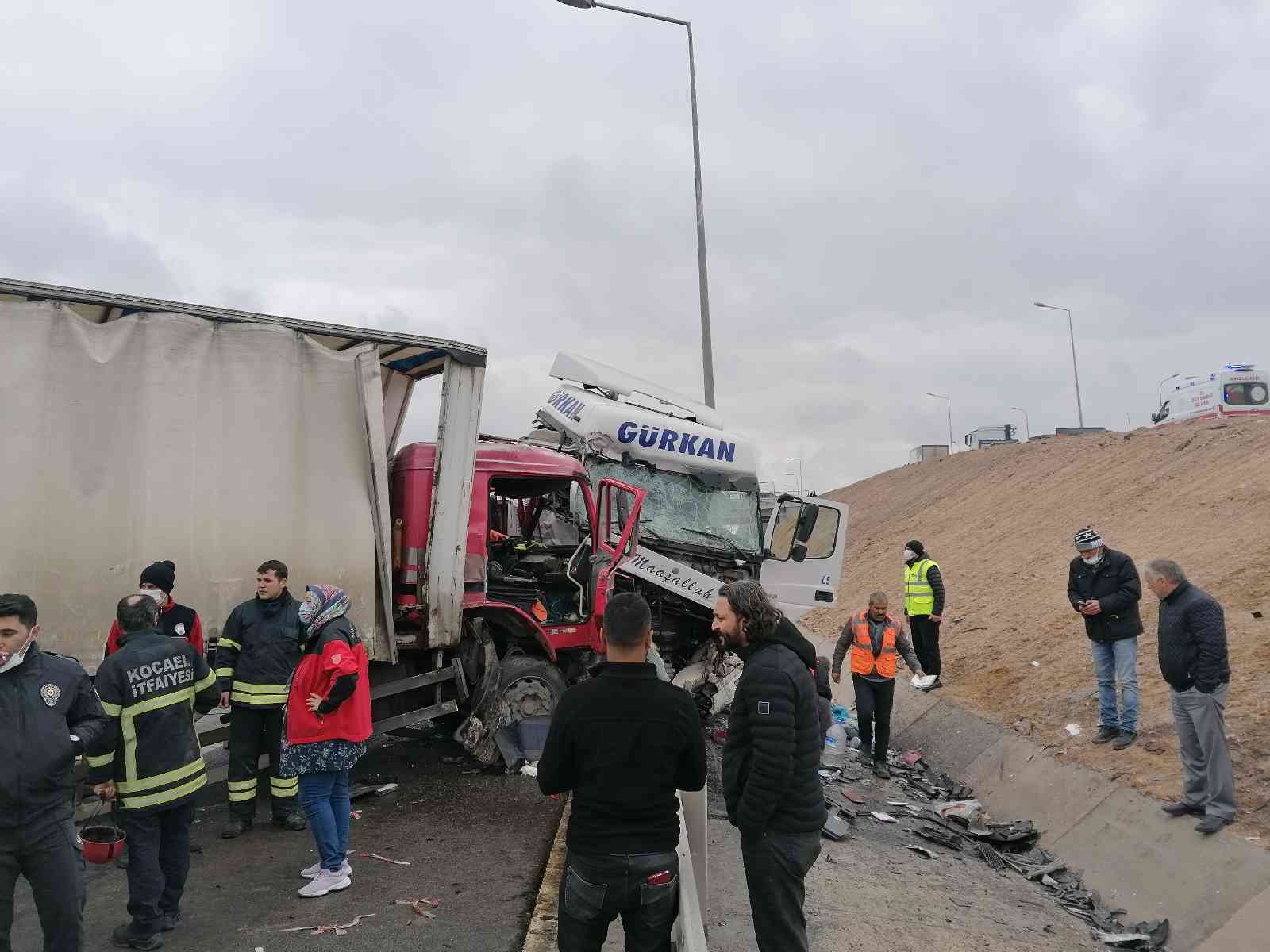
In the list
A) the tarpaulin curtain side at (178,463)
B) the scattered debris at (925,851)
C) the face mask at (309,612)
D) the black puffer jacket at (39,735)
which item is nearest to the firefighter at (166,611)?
the tarpaulin curtain side at (178,463)

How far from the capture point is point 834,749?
8.11 meters

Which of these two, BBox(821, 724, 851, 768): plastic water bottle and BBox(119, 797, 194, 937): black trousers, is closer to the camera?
BBox(119, 797, 194, 937): black trousers

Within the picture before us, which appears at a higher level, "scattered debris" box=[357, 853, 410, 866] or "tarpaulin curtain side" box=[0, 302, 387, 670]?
"tarpaulin curtain side" box=[0, 302, 387, 670]

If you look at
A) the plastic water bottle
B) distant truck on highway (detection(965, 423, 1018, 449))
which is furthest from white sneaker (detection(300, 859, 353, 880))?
distant truck on highway (detection(965, 423, 1018, 449))

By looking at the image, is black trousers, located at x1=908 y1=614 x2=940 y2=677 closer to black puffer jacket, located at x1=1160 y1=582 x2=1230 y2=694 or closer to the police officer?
black puffer jacket, located at x1=1160 y1=582 x2=1230 y2=694

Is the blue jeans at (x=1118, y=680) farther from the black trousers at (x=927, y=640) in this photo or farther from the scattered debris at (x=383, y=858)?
the scattered debris at (x=383, y=858)

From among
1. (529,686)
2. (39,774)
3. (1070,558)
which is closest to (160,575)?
(39,774)

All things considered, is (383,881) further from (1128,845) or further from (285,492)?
(1128,845)

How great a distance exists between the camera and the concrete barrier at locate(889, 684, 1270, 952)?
4.98 m

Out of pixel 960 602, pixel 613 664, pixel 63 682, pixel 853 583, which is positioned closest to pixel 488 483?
pixel 63 682

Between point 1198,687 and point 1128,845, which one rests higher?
point 1198,687

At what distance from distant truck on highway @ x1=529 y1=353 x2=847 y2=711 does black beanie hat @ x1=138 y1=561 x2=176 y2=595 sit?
13.8 ft

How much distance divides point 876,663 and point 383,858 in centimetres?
459

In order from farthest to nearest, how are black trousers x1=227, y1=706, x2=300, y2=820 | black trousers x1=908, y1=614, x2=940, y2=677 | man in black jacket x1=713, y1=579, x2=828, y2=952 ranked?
black trousers x1=908, y1=614, x2=940, y2=677 < black trousers x1=227, y1=706, x2=300, y2=820 < man in black jacket x1=713, y1=579, x2=828, y2=952
